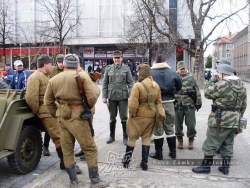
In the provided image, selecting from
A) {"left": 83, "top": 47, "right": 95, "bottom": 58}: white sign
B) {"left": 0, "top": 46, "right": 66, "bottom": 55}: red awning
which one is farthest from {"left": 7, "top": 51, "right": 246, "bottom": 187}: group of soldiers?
{"left": 83, "top": 47, "right": 95, "bottom": 58}: white sign

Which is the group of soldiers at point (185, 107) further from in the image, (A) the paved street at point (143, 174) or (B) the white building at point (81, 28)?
(B) the white building at point (81, 28)

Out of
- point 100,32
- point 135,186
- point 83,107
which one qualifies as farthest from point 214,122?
point 100,32

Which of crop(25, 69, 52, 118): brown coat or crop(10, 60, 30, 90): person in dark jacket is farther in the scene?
crop(10, 60, 30, 90): person in dark jacket

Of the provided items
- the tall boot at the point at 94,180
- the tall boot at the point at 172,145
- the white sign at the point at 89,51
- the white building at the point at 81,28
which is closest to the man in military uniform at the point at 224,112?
the tall boot at the point at 172,145

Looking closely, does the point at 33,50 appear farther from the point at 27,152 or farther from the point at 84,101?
the point at 84,101

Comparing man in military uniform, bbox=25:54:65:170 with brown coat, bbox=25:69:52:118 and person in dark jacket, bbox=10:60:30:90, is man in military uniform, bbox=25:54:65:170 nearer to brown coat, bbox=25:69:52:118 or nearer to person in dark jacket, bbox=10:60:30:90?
brown coat, bbox=25:69:52:118

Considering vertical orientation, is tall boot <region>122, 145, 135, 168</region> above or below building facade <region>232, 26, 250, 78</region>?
below

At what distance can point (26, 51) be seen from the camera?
3472cm

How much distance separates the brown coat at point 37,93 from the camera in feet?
14.5

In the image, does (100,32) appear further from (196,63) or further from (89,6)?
(196,63)

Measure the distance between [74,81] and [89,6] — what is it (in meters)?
30.6

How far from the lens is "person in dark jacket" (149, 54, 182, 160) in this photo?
203 inches

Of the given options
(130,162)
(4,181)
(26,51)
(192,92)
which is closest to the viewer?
(4,181)

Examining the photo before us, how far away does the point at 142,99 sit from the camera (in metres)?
4.61
